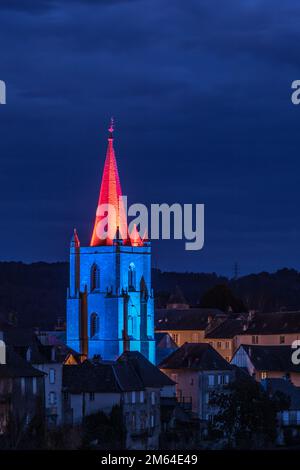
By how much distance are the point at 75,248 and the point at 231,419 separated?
4168cm

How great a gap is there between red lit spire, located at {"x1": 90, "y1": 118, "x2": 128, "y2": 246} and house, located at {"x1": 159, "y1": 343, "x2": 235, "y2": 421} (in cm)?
2440

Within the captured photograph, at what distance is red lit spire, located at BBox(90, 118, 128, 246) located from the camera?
472ft

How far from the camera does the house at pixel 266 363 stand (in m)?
131

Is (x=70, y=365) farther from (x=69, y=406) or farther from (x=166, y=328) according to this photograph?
(x=166, y=328)

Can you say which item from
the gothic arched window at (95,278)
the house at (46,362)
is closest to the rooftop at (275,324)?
the gothic arched window at (95,278)

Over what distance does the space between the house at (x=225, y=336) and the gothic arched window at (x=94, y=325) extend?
15251mm

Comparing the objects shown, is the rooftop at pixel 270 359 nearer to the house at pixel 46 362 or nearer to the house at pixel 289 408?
the house at pixel 289 408

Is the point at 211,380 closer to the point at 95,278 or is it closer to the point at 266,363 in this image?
the point at 266,363

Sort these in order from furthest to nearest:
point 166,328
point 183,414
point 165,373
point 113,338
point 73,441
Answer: point 166,328 → point 113,338 → point 165,373 → point 183,414 → point 73,441

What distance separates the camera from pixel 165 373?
4675 inches

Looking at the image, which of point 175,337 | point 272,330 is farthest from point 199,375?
point 175,337

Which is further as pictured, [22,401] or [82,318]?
[82,318]

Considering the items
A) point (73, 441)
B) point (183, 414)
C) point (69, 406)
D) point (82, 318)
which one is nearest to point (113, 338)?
point (82, 318)

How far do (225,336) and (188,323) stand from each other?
34.6 ft
